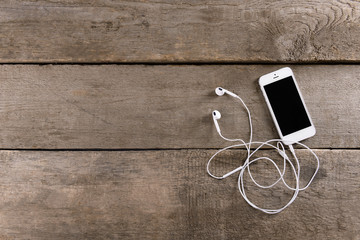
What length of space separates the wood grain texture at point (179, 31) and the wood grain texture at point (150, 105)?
0.04 meters

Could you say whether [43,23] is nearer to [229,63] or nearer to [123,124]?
[123,124]

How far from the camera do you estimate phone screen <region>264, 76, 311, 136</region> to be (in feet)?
2.33

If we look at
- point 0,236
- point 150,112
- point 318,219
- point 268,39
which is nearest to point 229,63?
point 268,39

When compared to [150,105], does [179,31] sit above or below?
above

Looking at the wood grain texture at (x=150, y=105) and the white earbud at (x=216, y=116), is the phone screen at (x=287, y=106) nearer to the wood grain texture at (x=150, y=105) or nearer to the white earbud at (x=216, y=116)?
the wood grain texture at (x=150, y=105)

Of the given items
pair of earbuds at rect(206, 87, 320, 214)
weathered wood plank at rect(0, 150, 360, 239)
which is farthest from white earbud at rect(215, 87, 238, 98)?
weathered wood plank at rect(0, 150, 360, 239)

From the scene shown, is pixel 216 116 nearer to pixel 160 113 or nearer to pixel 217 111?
pixel 217 111

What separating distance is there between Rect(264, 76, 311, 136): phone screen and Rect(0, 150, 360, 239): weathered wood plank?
3.0 inches

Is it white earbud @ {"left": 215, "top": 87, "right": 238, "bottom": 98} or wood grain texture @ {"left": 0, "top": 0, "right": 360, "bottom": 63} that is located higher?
wood grain texture @ {"left": 0, "top": 0, "right": 360, "bottom": 63}

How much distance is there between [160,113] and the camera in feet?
2.37

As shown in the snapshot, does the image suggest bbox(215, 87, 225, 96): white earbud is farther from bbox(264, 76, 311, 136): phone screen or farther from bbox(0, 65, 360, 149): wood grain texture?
bbox(264, 76, 311, 136): phone screen

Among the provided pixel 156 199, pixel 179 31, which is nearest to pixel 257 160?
pixel 156 199

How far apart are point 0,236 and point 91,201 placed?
0.84ft

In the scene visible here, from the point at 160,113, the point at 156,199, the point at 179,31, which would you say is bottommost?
the point at 156,199
